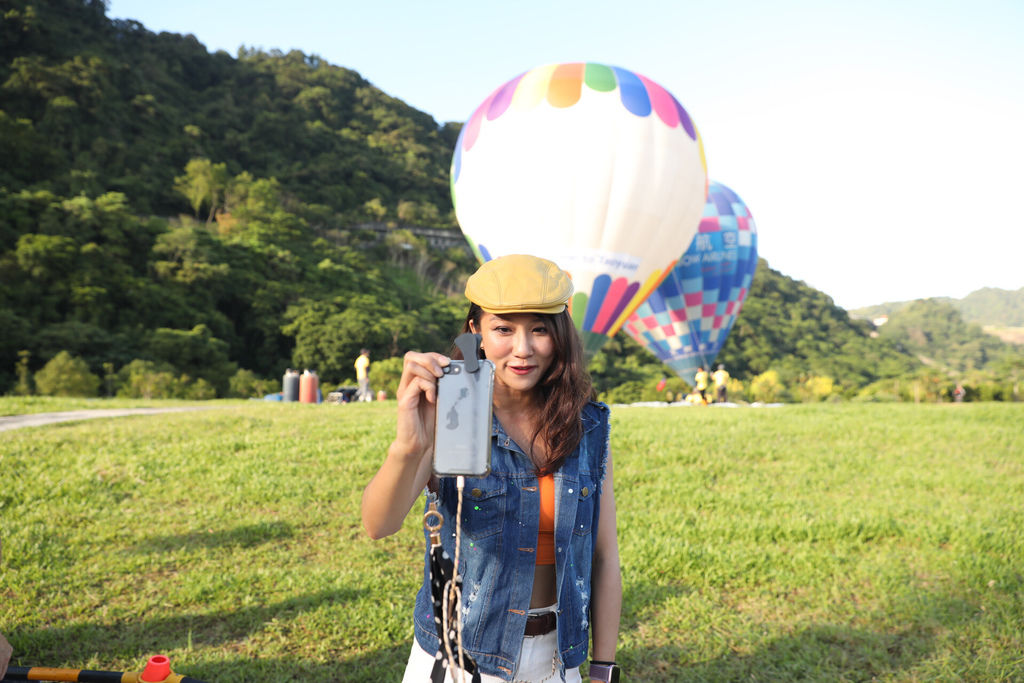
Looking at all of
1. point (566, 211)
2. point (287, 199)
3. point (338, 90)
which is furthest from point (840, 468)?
point (338, 90)

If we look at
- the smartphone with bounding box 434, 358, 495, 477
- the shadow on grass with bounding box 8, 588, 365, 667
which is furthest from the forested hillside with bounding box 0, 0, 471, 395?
the smartphone with bounding box 434, 358, 495, 477

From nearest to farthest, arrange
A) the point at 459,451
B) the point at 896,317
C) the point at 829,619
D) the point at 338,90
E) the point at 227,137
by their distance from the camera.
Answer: the point at 459,451 < the point at 829,619 < the point at 227,137 < the point at 338,90 < the point at 896,317

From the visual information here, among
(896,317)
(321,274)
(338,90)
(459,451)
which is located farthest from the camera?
(896,317)

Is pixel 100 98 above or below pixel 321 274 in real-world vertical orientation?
above

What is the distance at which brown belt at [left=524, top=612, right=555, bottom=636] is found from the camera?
5.93ft

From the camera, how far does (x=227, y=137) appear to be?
221ft

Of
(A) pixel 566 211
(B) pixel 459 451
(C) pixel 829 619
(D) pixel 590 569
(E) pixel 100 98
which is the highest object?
(E) pixel 100 98

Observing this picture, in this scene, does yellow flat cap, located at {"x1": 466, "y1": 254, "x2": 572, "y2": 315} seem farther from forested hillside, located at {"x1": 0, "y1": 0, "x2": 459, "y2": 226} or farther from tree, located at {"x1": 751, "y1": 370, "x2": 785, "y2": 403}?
forested hillside, located at {"x1": 0, "y1": 0, "x2": 459, "y2": 226}

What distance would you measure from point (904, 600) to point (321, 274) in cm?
4769

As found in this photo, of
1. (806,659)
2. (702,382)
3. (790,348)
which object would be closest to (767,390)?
(702,382)

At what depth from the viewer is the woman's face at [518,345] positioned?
5.75 ft

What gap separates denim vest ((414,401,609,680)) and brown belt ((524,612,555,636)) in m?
0.03

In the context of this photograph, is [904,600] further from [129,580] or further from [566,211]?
[566,211]

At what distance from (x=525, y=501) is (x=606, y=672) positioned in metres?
0.61
